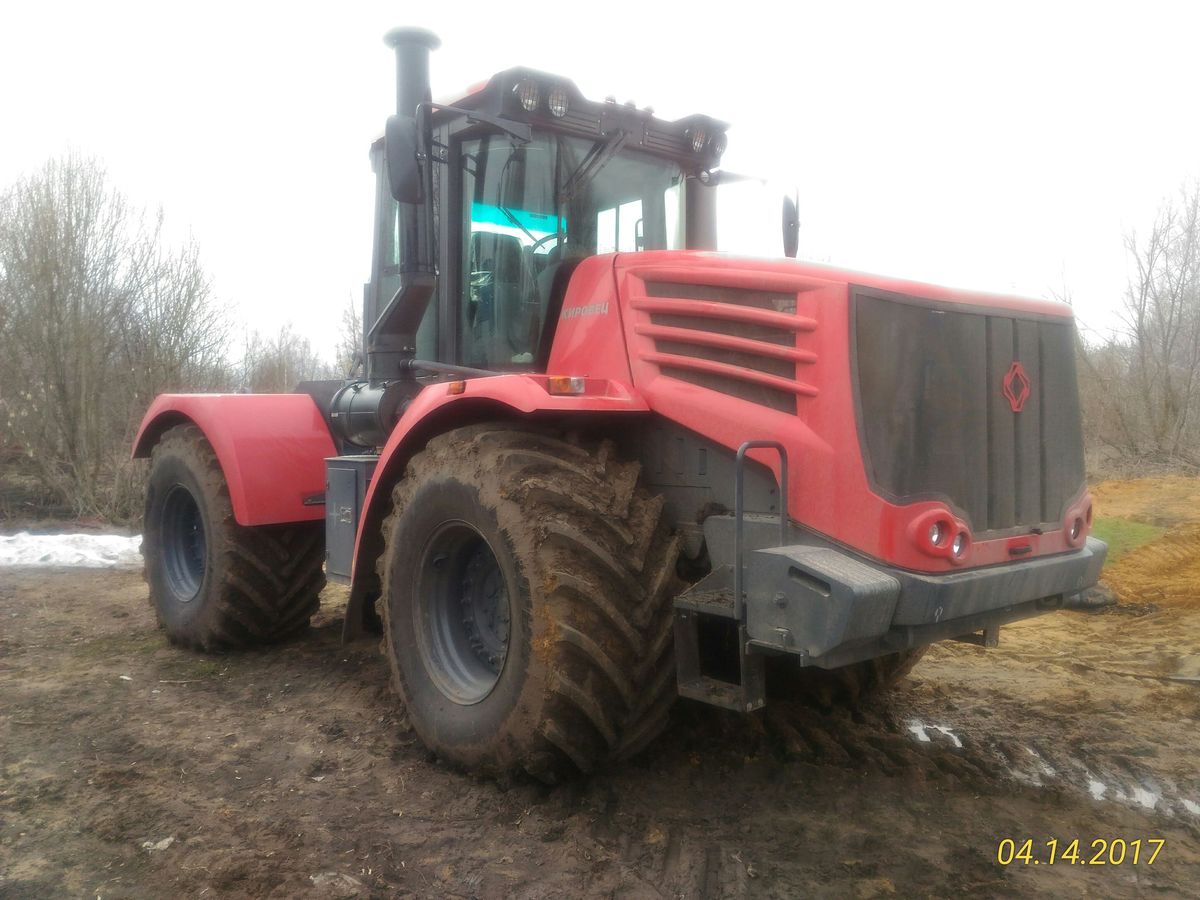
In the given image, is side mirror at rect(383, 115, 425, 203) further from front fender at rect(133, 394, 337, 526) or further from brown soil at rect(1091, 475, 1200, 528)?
brown soil at rect(1091, 475, 1200, 528)

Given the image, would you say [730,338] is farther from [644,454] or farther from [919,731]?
[919,731]

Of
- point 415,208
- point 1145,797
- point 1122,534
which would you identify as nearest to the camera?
point 1145,797

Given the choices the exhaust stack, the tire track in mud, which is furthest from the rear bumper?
the exhaust stack

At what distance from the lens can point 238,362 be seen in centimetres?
1686

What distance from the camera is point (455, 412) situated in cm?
413

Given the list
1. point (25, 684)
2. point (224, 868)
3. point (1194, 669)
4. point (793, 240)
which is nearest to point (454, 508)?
point (224, 868)

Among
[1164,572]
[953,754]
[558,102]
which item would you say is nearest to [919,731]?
[953,754]

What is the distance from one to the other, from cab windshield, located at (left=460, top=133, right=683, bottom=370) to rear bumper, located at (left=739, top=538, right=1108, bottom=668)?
1.88 m

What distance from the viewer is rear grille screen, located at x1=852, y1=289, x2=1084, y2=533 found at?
327cm

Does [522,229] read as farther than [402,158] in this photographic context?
Yes

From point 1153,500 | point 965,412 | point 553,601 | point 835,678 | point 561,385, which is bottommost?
point 835,678
